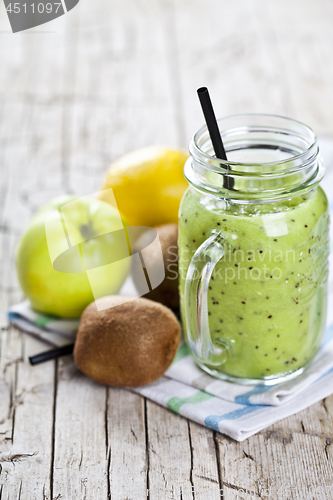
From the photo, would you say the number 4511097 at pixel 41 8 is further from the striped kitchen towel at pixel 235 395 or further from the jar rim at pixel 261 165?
the striped kitchen towel at pixel 235 395

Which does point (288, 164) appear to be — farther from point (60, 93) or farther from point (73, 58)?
point (73, 58)

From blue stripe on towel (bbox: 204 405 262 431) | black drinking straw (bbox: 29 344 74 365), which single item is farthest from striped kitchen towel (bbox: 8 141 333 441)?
black drinking straw (bbox: 29 344 74 365)

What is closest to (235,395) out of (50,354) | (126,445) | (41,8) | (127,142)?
(126,445)

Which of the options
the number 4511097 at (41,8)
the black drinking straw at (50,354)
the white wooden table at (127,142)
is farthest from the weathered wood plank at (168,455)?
the number 4511097 at (41,8)

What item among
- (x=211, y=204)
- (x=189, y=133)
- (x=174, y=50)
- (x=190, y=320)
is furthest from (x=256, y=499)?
(x=174, y=50)

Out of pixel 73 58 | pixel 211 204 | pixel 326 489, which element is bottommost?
pixel 326 489

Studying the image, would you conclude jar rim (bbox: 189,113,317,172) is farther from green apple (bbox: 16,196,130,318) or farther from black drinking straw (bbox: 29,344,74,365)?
black drinking straw (bbox: 29,344,74,365)

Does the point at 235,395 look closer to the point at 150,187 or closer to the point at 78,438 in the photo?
the point at 78,438
